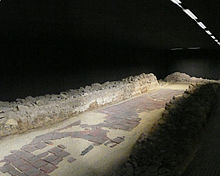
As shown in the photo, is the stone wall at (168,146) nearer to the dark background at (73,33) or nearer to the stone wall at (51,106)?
the dark background at (73,33)

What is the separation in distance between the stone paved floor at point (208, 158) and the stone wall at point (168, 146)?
0.40 ft

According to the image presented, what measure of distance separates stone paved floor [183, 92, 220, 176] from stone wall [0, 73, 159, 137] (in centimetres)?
407

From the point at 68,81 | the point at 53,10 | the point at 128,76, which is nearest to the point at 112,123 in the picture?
the point at 68,81

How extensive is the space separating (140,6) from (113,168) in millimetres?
2993

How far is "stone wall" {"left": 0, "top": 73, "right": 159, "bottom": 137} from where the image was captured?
495 cm

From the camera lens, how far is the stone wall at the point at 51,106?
495cm

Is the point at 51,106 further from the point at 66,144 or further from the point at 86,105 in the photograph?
the point at 66,144

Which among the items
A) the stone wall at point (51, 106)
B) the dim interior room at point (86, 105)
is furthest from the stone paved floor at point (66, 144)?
the stone wall at point (51, 106)

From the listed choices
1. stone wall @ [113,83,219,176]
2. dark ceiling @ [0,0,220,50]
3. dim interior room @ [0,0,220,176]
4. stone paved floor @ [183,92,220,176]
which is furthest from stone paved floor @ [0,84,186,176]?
dark ceiling @ [0,0,220,50]

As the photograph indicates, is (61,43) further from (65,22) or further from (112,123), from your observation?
(112,123)

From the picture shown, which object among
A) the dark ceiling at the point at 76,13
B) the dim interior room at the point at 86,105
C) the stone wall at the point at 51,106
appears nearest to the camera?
the dark ceiling at the point at 76,13

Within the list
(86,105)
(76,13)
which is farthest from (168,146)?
(86,105)

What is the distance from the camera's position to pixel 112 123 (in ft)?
18.6

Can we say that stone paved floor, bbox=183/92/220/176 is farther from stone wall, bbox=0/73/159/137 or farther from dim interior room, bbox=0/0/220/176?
stone wall, bbox=0/73/159/137
